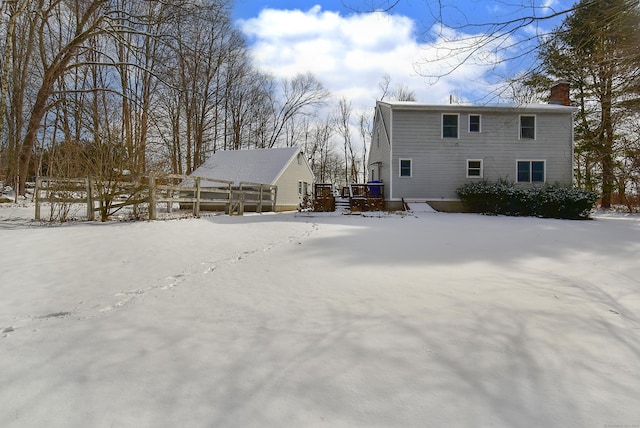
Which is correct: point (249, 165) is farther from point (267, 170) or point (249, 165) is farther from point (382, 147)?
point (382, 147)

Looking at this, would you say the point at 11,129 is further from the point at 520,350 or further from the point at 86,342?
the point at 520,350

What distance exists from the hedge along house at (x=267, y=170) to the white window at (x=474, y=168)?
10.00 meters

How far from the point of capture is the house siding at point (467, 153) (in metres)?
17.8

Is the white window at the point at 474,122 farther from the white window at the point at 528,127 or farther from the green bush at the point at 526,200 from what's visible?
the green bush at the point at 526,200

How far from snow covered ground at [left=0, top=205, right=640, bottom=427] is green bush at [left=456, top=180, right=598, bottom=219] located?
35.0ft

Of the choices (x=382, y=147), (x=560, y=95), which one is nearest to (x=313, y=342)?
(x=382, y=147)

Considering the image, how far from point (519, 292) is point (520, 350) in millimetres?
1453

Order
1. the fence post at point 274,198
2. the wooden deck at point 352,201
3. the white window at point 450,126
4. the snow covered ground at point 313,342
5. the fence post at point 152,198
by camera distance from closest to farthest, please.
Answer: the snow covered ground at point 313,342
the fence post at point 152,198
the wooden deck at point 352,201
the white window at point 450,126
the fence post at point 274,198

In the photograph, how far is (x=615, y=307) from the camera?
3391 mm

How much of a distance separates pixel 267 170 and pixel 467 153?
10937mm

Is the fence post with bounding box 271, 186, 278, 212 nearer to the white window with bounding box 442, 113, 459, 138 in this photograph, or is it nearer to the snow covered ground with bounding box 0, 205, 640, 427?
the white window with bounding box 442, 113, 459, 138

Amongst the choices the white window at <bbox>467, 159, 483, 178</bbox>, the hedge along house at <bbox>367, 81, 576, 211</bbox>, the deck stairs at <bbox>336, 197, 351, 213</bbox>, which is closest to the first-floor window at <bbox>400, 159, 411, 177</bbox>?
the hedge along house at <bbox>367, 81, 576, 211</bbox>

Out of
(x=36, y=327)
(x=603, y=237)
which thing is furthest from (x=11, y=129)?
(x=603, y=237)

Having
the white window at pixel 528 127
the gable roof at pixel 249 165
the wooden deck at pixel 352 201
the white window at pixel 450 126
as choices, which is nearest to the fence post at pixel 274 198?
the gable roof at pixel 249 165
